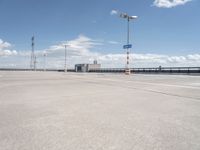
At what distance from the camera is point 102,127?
4.84 metres

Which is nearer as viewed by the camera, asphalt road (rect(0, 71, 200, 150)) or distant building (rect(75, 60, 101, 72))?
asphalt road (rect(0, 71, 200, 150))

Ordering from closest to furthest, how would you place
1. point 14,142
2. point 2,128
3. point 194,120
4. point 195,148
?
point 195,148 < point 14,142 < point 2,128 < point 194,120

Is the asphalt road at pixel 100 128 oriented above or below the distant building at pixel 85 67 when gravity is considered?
below

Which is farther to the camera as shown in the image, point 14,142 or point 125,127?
point 125,127

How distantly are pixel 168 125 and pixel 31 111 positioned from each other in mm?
3921

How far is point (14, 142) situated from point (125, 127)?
2281mm

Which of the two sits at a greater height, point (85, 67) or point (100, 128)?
point (85, 67)

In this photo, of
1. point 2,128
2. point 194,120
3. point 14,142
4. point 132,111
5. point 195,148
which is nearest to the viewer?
point 195,148

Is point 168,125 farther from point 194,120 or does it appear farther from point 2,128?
point 2,128

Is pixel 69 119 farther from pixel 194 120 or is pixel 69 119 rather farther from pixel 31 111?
pixel 194 120

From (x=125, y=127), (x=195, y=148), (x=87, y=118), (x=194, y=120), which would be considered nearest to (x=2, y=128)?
(x=87, y=118)

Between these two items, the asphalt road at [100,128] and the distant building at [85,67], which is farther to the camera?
the distant building at [85,67]

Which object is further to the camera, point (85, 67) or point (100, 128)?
point (85, 67)

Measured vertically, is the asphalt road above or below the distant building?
below
